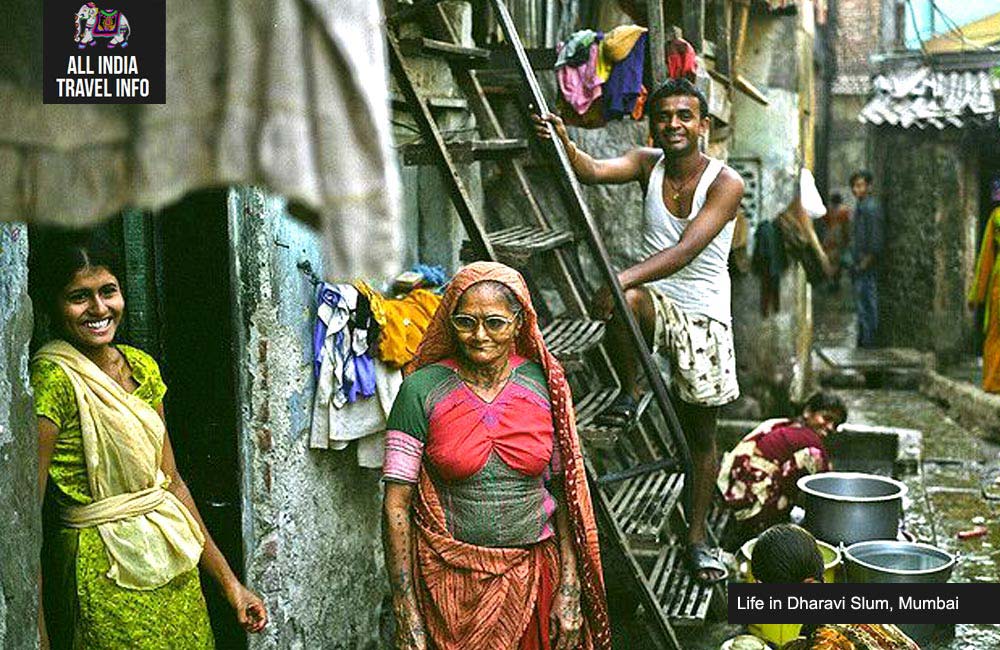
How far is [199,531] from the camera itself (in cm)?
340

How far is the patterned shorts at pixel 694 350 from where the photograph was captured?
5207mm

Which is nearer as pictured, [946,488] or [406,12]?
[406,12]

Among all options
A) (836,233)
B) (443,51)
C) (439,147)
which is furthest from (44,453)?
(836,233)

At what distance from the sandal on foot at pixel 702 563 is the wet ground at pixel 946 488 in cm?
57

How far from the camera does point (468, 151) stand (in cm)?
450

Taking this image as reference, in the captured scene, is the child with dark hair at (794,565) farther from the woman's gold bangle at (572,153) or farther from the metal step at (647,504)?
the woman's gold bangle at (572,153)

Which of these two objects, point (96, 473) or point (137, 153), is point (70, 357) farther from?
point (137, 153)

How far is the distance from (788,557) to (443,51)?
8.11ft

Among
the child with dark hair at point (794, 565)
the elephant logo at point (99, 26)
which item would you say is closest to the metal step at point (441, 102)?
the child with dark hair at point (794, 565)

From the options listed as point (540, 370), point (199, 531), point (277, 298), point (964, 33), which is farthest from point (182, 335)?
point (964, 33)

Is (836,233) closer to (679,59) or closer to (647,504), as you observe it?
(679,59)

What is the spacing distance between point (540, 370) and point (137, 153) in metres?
2.48

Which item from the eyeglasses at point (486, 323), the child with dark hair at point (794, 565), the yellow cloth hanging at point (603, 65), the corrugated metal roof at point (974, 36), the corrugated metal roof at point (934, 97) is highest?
the corrugated metal roof at point (974, 36)

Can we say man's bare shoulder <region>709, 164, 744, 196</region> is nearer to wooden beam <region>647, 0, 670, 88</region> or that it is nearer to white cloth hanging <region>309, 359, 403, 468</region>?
wooden beam <region>647, 0, 670, 88</region>
